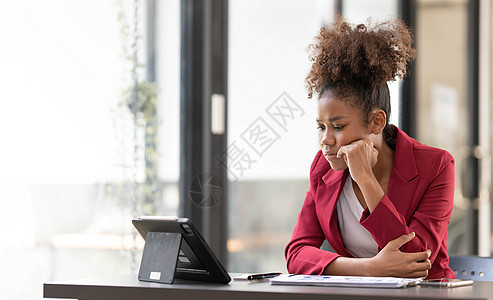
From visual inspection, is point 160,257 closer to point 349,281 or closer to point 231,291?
point 231,291

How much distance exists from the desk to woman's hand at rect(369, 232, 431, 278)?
0.17 metres

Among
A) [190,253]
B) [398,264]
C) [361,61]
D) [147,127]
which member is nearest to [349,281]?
[398,264]

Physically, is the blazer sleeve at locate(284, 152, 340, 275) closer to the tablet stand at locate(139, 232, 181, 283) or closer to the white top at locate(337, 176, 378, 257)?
the white top at locate(337, 176, 378, 257)

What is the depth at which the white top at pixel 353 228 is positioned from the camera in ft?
6.93

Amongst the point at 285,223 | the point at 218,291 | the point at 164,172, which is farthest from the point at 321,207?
the point at 285,223

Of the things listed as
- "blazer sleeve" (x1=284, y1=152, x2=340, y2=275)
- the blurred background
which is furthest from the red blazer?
the blurred background

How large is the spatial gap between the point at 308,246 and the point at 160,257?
1.62 feet

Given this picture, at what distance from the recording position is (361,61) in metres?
2.12

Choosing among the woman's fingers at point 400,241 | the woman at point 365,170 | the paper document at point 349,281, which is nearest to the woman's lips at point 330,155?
the woman at point 365,170

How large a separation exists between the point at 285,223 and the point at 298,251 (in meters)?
1.82

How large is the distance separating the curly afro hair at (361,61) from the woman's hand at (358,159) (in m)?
0.12

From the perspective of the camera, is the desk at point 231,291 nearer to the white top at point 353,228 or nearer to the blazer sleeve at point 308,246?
the blazer sleeve at point 308,246

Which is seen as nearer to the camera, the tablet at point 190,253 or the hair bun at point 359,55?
the tablet at point 190,253

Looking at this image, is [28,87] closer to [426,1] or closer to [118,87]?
[118,87]
